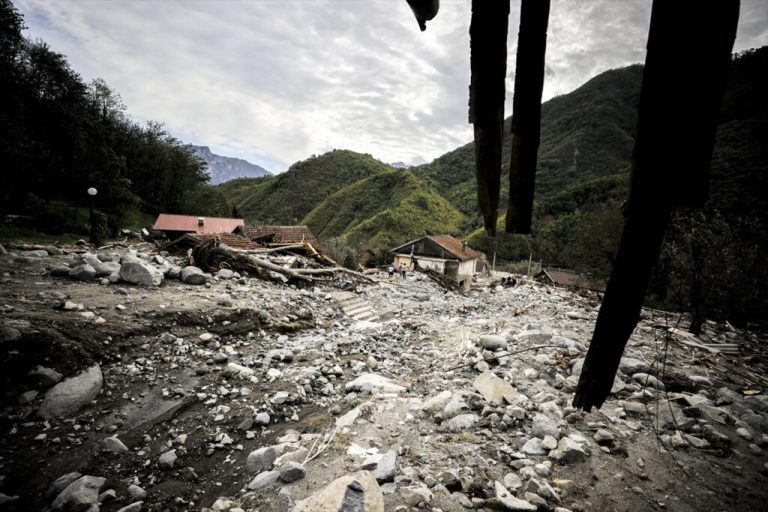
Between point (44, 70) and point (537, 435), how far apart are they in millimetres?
35947

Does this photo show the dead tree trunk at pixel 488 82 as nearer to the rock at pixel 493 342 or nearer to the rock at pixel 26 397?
the rock at pixel 493 342

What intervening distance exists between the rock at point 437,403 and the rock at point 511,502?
3.84ft

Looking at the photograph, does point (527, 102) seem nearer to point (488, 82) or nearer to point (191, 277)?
point (488, 82)

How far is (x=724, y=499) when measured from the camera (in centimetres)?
216

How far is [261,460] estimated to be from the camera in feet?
8.50

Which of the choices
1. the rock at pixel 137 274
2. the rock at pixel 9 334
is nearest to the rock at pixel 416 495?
the rock at pixel 9 334

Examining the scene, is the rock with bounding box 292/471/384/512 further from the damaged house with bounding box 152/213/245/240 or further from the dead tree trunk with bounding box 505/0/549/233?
the damaged house with bounding box 152/213/245/240

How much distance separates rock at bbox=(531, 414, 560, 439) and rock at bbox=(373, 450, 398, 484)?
53.0 inches

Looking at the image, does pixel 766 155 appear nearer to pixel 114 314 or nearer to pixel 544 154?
pixel 544 154

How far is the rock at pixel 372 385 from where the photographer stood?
3.84 metres

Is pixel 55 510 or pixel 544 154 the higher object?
pixel 544 154

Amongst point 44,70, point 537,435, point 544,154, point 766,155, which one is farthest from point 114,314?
point 544,154

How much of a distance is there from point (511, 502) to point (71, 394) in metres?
4.26

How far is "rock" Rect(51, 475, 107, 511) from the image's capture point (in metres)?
2.15
